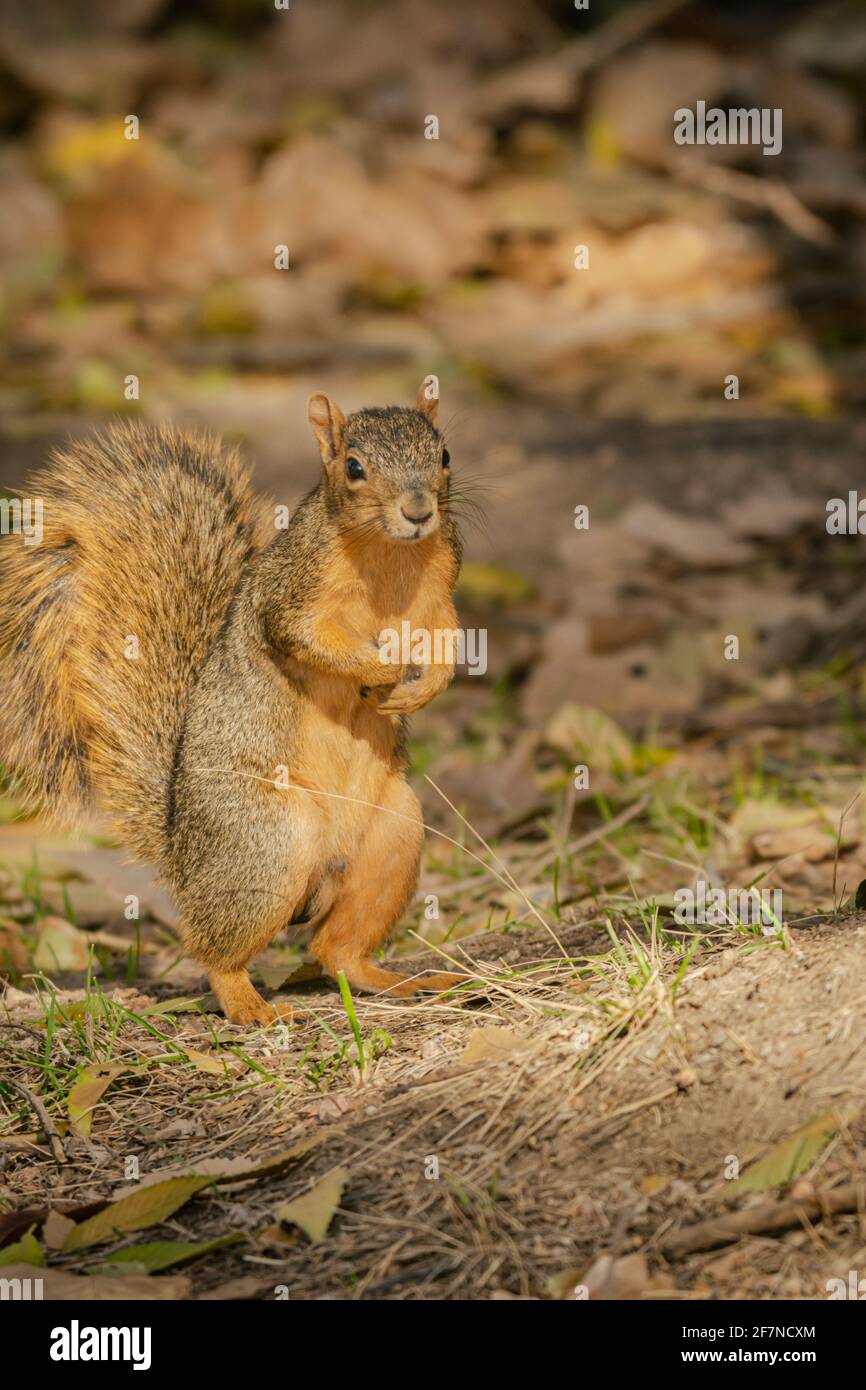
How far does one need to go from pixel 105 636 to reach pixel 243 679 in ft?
1.45

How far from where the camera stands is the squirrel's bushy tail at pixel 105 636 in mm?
3820

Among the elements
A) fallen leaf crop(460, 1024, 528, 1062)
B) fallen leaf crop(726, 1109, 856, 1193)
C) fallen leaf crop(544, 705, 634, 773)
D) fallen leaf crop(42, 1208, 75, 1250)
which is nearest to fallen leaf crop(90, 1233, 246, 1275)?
fallen leaf crop(42, 1208, 75, 1250)

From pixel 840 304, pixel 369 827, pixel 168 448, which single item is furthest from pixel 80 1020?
pixel 840 304

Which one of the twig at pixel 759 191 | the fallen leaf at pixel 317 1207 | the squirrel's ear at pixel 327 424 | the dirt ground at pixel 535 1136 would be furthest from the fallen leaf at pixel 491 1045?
the twig at pixel 759 191

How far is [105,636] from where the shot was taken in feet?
12.7

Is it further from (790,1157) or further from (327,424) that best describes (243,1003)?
(790,1157)

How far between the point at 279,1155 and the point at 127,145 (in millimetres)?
9095

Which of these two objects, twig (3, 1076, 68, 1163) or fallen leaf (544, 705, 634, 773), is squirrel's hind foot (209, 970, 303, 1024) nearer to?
twig (3, 1076, 68, 1163)

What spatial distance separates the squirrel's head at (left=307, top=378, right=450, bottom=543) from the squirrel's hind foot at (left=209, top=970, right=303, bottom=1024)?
3.44 feet

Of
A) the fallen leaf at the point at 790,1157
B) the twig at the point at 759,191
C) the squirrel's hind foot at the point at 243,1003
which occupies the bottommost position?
the fallen leaf at the point at 790,1157

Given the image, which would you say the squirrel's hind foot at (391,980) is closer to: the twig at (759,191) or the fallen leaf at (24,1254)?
the fallen leaf at (24,1254)

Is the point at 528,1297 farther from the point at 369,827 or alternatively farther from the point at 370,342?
the point at 370,342

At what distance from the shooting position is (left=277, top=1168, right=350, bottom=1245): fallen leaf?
2438 mm

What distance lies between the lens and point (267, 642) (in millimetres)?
3631
